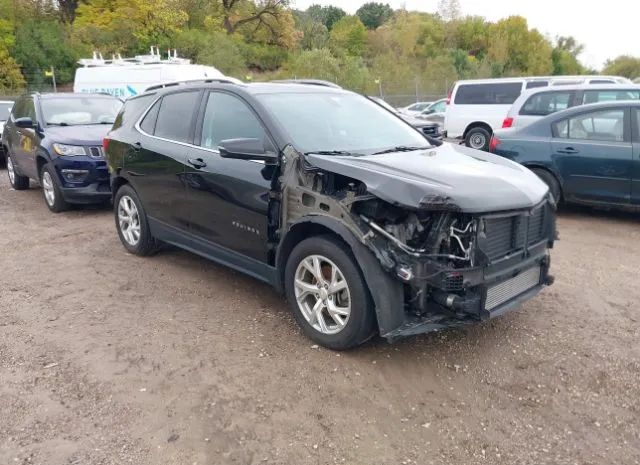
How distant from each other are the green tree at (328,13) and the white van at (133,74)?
223 feet

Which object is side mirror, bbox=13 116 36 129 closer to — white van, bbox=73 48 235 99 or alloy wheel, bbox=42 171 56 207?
alloy wheel, bbox=42 171 56 207

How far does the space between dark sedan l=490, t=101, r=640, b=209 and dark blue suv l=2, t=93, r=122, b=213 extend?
5581mm

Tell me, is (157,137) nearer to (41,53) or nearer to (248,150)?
(248,150)

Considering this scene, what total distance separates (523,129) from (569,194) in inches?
44.1

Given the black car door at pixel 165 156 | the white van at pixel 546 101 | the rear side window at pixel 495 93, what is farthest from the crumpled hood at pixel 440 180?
the rear side window at pixel 495 93

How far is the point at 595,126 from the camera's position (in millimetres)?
7047

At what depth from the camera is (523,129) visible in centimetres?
764

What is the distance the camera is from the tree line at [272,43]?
36500 mm

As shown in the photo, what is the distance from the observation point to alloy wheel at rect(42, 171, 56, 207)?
804 cm

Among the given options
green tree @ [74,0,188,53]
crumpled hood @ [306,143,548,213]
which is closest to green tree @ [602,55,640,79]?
green tree @ [74,0,188,53]

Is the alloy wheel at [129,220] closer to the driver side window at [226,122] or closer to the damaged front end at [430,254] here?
the driver side window at [226,122]

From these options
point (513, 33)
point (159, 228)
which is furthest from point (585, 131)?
point (513, 33)


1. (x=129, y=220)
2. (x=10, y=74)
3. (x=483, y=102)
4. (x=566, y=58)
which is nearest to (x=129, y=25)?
(x=10, y=74)

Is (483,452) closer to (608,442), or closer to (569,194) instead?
(608,442)
